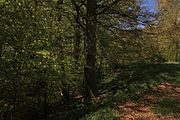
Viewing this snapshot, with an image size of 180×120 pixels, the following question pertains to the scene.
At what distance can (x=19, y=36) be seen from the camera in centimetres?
1775

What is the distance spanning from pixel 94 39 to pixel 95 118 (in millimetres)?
5641

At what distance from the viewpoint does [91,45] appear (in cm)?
2055

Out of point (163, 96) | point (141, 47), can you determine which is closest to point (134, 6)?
point (141, 47)

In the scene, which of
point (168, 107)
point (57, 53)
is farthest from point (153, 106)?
point (57, 53)

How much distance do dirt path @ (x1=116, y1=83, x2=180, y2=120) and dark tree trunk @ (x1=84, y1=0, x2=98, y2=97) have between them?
3803 mm

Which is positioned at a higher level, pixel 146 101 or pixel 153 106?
pixel 146 101

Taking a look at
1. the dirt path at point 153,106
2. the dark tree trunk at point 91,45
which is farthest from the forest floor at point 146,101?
the dark tree trunk at point 91,45

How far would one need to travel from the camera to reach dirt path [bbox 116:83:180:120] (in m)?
15.6

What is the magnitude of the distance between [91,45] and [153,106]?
5457 mm

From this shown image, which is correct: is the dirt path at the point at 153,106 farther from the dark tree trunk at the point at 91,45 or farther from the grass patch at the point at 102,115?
the dark tree trunk at the point at 91,45

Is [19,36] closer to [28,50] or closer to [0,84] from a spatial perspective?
[28,50]

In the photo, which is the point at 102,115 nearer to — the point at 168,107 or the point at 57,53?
the point at 168,107

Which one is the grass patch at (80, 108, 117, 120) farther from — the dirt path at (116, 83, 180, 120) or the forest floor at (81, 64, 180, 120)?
the dirt path at (116, 83, 180, 120)

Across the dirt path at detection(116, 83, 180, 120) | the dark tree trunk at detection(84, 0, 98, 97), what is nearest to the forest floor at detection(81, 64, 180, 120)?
the dirt path at detection(116, 83, 180, 120)
